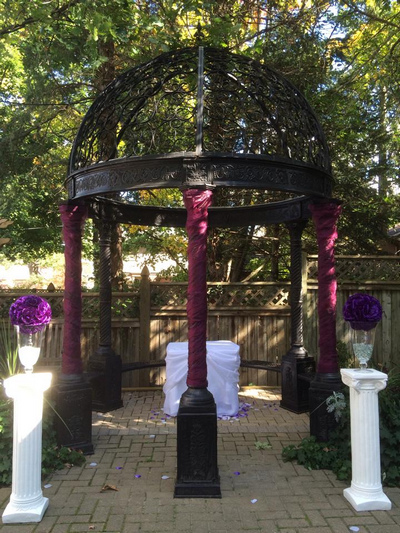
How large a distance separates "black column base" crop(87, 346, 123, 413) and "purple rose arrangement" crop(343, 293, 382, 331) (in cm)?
381

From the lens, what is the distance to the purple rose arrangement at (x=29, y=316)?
3.74 meters

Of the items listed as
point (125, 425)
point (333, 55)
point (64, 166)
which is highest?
point (333, 55)

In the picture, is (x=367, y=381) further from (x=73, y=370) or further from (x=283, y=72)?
(x=283, y=72)

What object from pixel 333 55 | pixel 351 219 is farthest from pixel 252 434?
pixel 333 55

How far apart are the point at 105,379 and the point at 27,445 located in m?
2.88

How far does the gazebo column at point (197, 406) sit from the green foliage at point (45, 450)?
52.1 inches

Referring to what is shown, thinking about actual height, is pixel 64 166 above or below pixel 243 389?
above

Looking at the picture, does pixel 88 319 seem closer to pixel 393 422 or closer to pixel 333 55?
pixel 393 422

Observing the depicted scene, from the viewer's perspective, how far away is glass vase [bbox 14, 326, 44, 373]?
12.1 feet

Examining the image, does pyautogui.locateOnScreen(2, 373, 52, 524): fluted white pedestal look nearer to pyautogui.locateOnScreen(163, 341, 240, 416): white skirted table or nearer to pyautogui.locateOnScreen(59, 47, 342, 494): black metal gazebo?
pyautogui.locateOnScreen(59, 47, 342, 494): black metal gazebo

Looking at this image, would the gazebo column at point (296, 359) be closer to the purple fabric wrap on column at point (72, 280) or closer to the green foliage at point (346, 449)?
the green foliage at point (346, 449)

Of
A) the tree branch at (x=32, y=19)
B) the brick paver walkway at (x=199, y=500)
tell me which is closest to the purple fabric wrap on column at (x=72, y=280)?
the brick paver walkway at (x=199, y=500)

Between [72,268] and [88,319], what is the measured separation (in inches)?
104

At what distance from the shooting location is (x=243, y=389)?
24.2 feet
